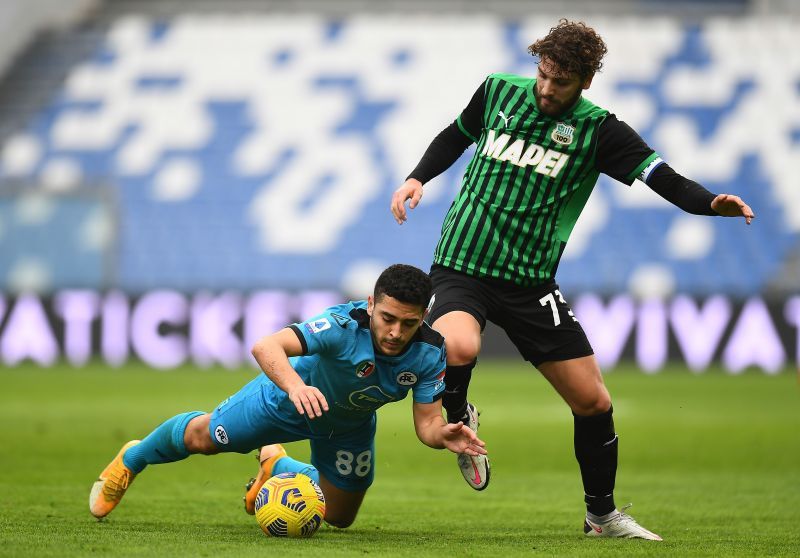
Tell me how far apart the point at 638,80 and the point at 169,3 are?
1191cm

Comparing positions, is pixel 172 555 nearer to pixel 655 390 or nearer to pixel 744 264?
pixel 655 390

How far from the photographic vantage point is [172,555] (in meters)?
4.89

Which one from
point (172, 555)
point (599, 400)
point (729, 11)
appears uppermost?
point (729, 11)

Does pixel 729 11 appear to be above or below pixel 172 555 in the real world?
above

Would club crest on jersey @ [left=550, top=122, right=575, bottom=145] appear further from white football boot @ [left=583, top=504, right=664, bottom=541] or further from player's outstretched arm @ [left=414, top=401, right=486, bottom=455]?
white football boot @ [left=583, top=504, right=664, bottom=541]

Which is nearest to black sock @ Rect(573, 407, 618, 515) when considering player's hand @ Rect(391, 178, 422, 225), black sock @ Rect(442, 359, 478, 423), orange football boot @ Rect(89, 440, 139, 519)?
black sock @ Rect(442, 359, 478, 423)

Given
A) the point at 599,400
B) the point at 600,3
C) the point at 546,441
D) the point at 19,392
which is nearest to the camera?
the point at 599,400

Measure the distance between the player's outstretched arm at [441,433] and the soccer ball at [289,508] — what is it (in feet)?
2.09

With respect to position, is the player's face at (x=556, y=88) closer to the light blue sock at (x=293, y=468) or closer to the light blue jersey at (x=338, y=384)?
the light blue jersey at (x=338, y=384)

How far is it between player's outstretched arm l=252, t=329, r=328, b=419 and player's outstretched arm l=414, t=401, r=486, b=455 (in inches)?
22.3

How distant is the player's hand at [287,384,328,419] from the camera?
5.15 meters

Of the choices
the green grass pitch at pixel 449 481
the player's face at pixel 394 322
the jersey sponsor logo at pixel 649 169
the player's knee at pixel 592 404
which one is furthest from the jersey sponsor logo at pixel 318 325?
the jersey sponsor logo at pixel 649 169

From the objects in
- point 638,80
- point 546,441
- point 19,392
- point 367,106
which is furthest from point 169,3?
point 546,441

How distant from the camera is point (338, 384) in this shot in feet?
19.0
